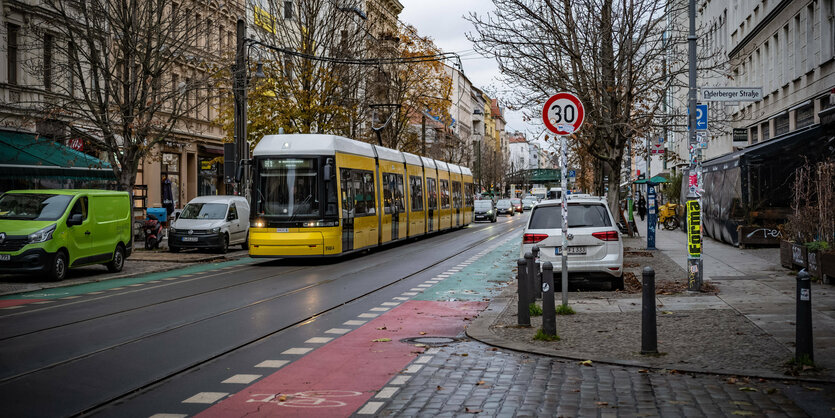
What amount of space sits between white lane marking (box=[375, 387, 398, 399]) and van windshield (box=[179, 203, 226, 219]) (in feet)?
71.6

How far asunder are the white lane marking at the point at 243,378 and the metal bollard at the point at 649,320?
3.91 m

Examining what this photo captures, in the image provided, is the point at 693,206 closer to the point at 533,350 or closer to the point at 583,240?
the point at 583,240

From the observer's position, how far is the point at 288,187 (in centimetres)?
2247

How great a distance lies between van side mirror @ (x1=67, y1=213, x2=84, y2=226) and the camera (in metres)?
18.7

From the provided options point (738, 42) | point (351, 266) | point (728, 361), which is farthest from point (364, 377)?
point (738, 42)

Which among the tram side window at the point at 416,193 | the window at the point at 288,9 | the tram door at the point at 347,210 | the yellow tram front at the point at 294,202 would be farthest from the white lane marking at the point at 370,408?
the window at the point at 288,9

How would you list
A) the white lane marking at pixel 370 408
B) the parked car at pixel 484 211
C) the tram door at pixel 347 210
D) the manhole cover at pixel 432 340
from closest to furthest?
the white lane marking at pixel 370 408
the manhole cover at pixel 432 340
the tram door at pixel 347 210
the parked car at pixel 484 211

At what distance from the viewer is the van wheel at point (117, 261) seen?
20.7 metres

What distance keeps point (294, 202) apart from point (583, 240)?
926 cm

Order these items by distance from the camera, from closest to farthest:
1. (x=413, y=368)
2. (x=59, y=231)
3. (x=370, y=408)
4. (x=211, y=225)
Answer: (x=370, y=408) → (x=413, y=368) → (x=59, y=231) → (x=211, y=225)

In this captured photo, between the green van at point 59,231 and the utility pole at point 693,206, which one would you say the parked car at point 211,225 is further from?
the utility pole at point 693,206

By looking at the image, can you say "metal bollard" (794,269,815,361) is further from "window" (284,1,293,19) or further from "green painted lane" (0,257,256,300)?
"window" (284,1,293,19)

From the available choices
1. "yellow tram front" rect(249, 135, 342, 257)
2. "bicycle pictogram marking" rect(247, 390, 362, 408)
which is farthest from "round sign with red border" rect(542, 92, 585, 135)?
"yellow tram front" rect(249, 135, 342, 257)

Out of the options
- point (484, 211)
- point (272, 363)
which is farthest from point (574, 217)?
point (484, 211)
